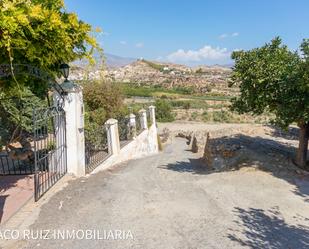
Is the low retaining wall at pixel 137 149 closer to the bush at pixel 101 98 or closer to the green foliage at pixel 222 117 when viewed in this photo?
the bush at pixel 101 98

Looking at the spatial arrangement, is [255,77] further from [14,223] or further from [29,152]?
[14,223]

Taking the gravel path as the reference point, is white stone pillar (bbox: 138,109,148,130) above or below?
above

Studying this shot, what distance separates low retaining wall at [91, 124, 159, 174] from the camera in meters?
13.1

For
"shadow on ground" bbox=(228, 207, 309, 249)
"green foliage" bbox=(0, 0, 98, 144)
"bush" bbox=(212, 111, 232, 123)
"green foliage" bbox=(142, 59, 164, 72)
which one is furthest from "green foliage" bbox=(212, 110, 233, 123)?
"green foliage" bbox=(142, 59, 164, 72)

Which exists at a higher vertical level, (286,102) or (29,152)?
(286,102)

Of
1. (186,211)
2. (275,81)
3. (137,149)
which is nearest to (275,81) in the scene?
(275,81)

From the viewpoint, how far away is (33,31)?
518 centimetres

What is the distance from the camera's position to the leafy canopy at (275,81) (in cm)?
1039

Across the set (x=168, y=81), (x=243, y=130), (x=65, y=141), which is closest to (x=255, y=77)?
(x=65, y=141)

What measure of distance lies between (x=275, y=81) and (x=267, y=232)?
5961mm

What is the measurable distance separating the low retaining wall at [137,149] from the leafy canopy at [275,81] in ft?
17.3

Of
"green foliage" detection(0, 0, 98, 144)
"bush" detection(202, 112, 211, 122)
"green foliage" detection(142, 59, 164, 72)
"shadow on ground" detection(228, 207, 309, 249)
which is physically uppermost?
"green foliage" detection(142, 59, 164, 72)

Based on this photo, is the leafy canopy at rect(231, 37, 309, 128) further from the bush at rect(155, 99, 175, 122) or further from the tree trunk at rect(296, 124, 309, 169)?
the bush at rect(155, 99, 175, 122)

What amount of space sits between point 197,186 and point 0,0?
6514mm
